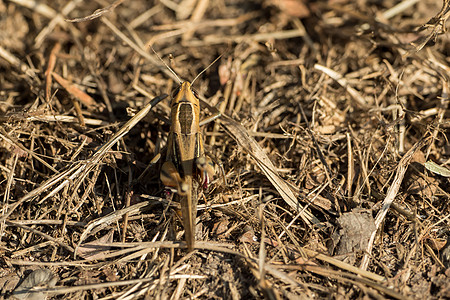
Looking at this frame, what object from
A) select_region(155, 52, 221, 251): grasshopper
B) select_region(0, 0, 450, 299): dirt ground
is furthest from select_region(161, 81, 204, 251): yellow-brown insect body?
select_region(0, 0, 450, 299): dirt ground

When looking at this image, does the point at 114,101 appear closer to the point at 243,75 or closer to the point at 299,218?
the point at 243,75

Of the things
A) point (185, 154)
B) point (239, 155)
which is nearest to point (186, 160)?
point (185, 154)

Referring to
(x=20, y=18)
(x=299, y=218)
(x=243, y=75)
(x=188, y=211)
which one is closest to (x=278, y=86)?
(x=243, y=75)

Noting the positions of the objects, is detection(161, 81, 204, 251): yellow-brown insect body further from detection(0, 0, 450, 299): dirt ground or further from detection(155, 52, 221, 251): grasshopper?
detection(0, 0, 450, 299): dirt ground

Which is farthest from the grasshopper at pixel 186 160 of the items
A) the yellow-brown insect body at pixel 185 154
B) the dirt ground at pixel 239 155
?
the dirt ground at pixel 239 155

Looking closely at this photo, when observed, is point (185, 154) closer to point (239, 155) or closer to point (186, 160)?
point (186, 160)

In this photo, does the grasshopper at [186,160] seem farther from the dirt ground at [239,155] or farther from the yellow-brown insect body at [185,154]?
the dirt ground at [239,155]
